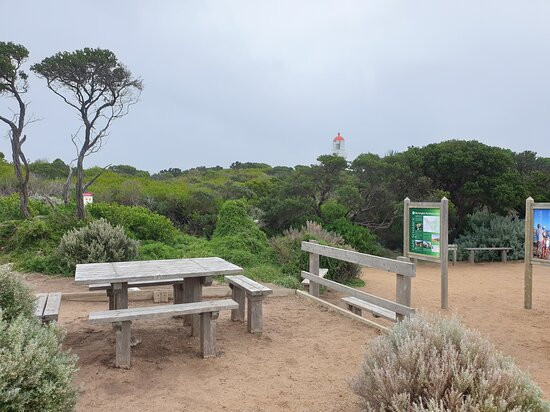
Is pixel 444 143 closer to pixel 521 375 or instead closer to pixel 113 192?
pixel 113 192

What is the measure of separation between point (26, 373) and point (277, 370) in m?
2.39

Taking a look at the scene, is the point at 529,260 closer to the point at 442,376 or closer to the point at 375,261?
the point at 375,261

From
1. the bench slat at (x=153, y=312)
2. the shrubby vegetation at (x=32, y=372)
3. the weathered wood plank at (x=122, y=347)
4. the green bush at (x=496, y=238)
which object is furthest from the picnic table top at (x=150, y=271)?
the green bush at (x=496, y=238)

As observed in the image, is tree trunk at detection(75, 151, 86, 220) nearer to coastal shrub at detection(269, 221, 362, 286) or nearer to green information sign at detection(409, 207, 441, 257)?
coastal shrub at detection(269, 221, 362, 286)

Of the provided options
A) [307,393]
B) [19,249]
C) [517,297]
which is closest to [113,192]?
[19,249]

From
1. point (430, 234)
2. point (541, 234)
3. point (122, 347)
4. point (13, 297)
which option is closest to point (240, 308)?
point (122, 347)

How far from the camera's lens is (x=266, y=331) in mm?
5520

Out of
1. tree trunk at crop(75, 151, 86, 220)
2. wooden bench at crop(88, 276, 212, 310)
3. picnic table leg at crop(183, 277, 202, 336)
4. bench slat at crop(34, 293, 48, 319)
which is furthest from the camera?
tree trunk at crop(75, 151, 86, 220)

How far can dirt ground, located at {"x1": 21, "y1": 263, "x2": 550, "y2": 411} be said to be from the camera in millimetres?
3553

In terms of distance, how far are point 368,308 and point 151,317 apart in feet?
9.95

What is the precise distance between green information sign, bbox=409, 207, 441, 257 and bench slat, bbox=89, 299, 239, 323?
456 cm

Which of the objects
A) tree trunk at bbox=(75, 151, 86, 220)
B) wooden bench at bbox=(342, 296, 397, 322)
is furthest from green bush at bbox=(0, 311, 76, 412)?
tree trunk at bbox=(75, 151, 86, 220)

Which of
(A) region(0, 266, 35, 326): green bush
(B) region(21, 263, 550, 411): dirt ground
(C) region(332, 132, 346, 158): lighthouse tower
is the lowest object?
(B) region(21, 263, 550, 411): dirt ground

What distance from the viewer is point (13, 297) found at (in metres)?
3.46
